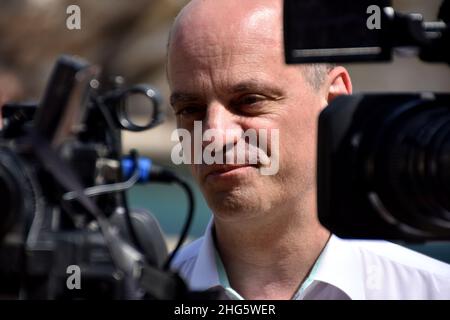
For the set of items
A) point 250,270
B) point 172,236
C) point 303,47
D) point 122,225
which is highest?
point 303,47

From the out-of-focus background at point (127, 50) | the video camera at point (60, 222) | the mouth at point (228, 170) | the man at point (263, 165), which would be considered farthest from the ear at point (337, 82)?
the out-of-focus background at point (127, 50)

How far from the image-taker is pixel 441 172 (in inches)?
45.4

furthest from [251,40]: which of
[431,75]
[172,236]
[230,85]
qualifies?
[431,75]

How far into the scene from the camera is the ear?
5.98 feet

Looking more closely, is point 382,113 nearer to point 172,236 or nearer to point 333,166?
point 333,166

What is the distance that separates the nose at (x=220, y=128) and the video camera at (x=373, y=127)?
457 millimetres

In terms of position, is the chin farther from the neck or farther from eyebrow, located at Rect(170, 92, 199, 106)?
eyebrow, located at Rect(170, 92, 199, 106)

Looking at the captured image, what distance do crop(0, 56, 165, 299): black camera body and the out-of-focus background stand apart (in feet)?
17.0

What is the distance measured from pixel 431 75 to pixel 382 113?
748cm

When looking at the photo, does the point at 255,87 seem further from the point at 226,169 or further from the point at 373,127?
the point at 373,127

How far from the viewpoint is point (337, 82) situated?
1.84 metres

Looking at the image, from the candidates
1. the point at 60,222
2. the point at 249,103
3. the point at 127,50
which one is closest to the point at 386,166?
the point at 60,222

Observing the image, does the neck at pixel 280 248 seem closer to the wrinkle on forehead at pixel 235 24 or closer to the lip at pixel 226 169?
the lip at pixel 226 169

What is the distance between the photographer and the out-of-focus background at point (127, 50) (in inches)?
301
